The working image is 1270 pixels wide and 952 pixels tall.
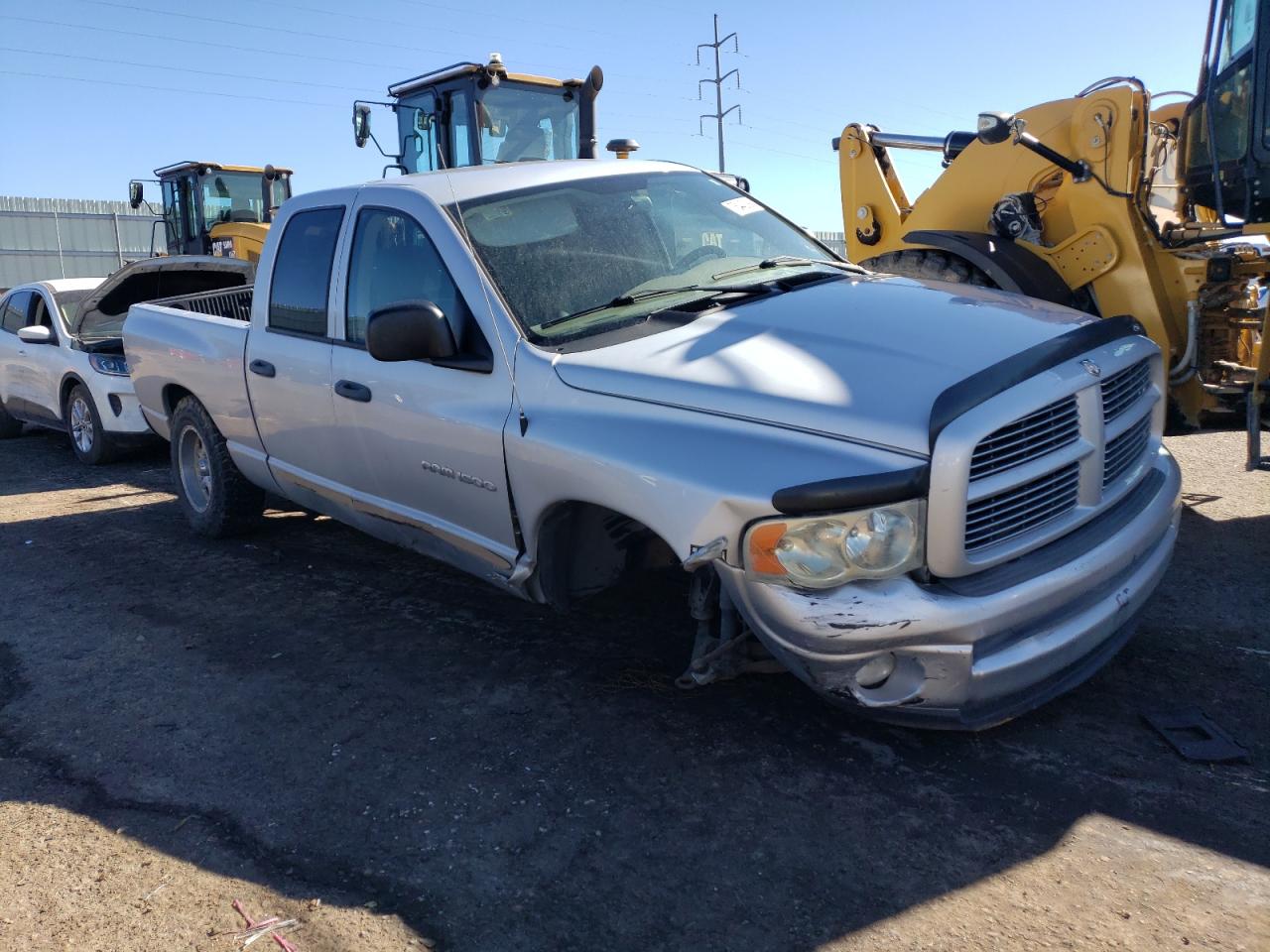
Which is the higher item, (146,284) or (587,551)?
(146,284)

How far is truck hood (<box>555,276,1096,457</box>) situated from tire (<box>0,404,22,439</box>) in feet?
32.7

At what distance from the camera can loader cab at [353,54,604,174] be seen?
1091 cm

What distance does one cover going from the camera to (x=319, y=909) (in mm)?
2736

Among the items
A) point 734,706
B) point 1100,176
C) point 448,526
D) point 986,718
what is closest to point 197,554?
point 448,526

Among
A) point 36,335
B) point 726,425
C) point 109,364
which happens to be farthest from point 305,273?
point 36,335

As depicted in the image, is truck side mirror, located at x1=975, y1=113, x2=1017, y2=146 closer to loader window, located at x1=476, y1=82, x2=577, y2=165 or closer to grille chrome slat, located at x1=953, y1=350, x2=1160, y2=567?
grille chrome slat, located at x1=953, y1=350, x2=1160, y2=567

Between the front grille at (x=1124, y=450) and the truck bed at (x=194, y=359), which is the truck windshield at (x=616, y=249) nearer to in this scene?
the front grille at (x=1124, y=450)

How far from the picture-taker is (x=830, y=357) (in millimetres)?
3174

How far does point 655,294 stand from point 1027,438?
1.54 meters

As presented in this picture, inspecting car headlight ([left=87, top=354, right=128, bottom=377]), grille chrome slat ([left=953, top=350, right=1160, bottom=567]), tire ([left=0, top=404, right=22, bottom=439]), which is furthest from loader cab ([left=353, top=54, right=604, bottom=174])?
grille chrome slat ([left=953, top=350, right=1160, bottom=567])

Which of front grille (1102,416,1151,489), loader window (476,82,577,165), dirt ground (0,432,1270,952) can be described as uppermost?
loader window (476,82,577,165)

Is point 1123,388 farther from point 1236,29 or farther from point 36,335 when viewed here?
point 36,335

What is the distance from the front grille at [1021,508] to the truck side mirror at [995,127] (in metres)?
2.75

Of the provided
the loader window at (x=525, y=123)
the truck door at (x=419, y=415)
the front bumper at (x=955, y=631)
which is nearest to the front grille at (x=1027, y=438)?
the front bumper at (x=955, y=631)
